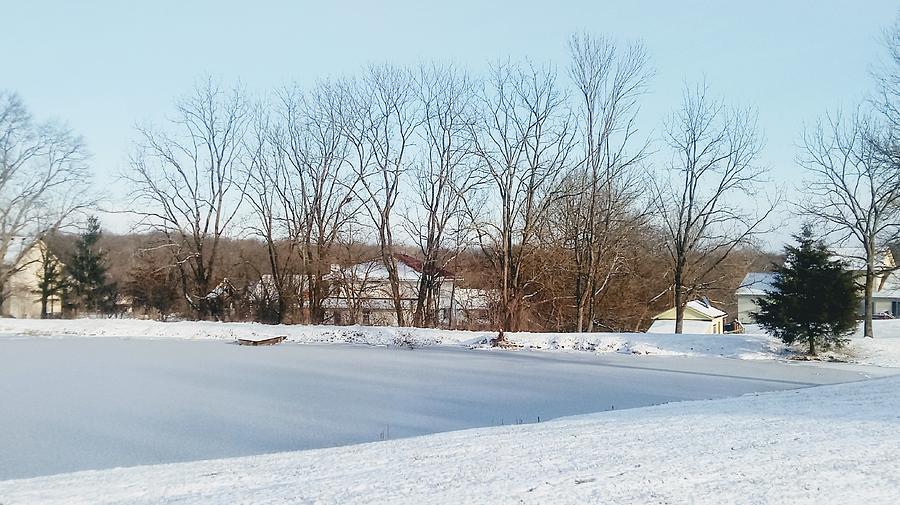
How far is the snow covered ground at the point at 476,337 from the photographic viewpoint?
18625 millimetres

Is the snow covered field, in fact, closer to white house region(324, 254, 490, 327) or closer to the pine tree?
the pine tree

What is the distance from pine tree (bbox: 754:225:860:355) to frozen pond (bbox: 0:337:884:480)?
1.49 m

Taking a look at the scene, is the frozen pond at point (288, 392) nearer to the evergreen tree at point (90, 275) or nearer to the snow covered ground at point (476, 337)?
the snow covered ground at point (476, 337)

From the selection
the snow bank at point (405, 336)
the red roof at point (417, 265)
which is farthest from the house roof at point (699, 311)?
the snow bank at point (405, 336)

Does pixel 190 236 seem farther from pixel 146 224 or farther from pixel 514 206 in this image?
pixel 514 206

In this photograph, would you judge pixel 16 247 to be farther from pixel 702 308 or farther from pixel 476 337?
pixel 702 308

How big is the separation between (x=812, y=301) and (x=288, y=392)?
13.6 metres

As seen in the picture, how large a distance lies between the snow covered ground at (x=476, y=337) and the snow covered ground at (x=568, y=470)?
1177 centimetres

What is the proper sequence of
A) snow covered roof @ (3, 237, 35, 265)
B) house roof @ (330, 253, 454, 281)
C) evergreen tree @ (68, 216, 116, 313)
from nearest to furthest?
house roof @ (330, 253, 454, 281), snow covered roof @ (3, 237, 35, 265), evergreen tree @ (68, 216, 116, 313)

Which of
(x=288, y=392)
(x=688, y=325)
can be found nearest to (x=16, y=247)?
(x=288, y=392)

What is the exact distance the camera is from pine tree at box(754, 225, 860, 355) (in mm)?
17641

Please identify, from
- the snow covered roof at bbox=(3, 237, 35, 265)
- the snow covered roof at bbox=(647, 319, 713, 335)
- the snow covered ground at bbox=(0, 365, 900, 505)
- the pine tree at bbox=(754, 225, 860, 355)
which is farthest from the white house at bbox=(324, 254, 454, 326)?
the snow covered ground at bbox=(0, 365, 900, 505)

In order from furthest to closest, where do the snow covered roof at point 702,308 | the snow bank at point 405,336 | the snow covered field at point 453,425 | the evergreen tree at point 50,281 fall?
1. the snow covered roof at point 702,308
2. the evergreen tree at point 50,281
3. the snow bank at point 405,336
4. the snow covered field at point 453,425

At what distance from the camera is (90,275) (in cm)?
3588
